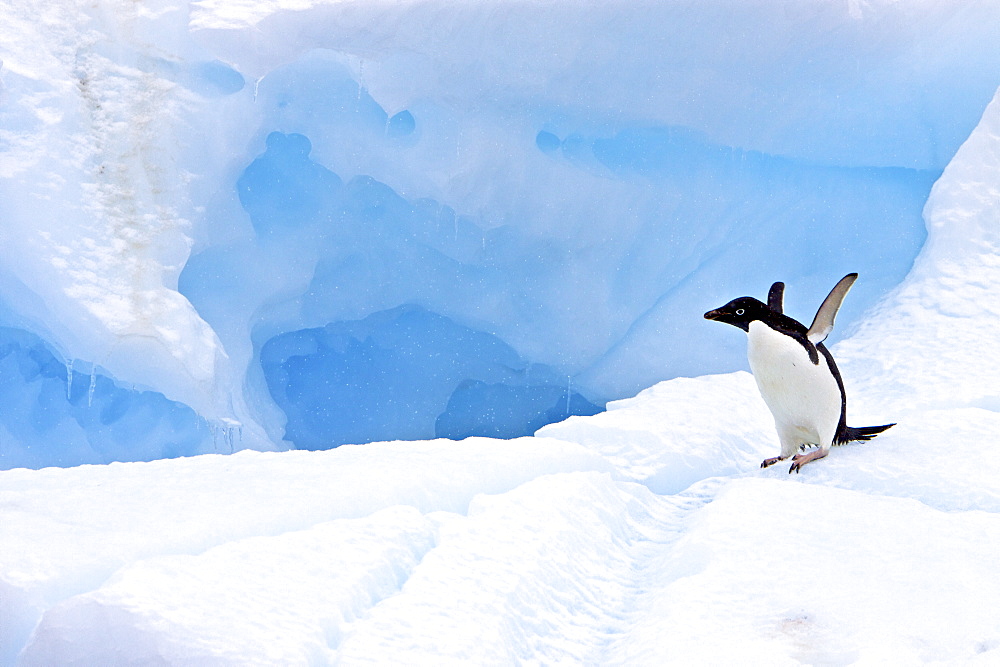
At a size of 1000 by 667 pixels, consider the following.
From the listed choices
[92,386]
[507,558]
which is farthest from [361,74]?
[507,558]

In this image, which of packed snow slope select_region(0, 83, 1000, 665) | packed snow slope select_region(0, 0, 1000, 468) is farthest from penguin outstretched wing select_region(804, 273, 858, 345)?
packed snow slope select_region(0, 0, 1000, 468)

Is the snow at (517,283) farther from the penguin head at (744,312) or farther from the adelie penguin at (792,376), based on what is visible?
the penguin head at (744,312)

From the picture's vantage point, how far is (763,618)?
1.07 meters

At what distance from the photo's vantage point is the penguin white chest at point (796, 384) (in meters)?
1.82

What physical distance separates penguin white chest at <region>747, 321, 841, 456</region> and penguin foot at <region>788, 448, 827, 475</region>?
2 centimetres

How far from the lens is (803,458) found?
185cm

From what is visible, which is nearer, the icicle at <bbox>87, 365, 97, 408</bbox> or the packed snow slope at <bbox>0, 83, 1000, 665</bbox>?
the packed snow slope at <bbox>0, 83, 1000, 665</bbox>

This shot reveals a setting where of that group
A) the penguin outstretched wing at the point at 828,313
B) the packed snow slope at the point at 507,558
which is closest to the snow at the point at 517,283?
the packed snow slope at the point at 507,558

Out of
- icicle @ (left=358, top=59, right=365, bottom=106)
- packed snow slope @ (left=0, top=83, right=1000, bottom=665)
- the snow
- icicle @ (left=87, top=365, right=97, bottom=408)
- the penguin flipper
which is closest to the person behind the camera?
packed snow slope @ (left=0, top=83, right=1000, bottom=665)

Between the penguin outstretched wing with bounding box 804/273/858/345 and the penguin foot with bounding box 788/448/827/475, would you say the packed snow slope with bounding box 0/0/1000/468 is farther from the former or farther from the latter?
the penguin foot with bounding box 788/448/827/475

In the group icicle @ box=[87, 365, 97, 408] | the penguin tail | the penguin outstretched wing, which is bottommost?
icicle @ box=[87, 365, 97, 408]

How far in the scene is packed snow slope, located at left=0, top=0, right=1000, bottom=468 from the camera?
322 cm

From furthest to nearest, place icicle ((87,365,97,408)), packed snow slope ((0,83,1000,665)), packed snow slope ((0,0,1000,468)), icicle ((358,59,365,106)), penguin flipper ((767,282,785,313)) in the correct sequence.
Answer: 1. icicle ((358,59,365,106))
2. icicle ((87,365,97,408))
3. packed snow slope ((0,0,1000,468))
4. penguin flipper ((767,282,785,313))
5. packed snow slope ((0,83,1000,665))

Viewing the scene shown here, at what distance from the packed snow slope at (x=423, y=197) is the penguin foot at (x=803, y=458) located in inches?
→ 77.4
